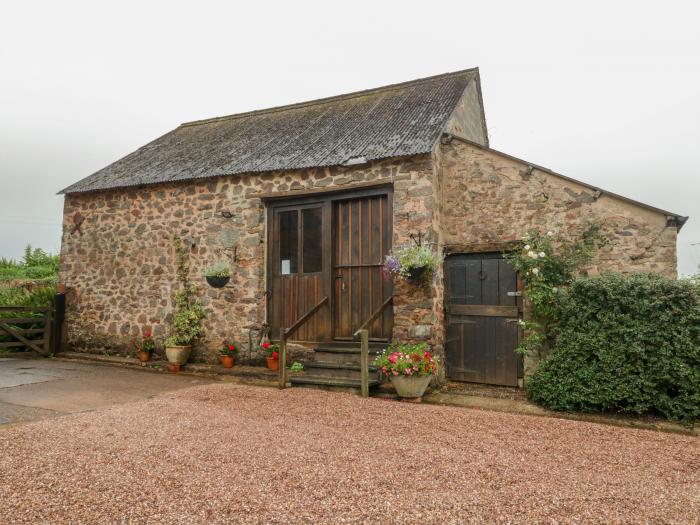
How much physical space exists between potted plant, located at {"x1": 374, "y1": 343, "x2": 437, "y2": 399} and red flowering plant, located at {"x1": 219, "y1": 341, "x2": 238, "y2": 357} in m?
3.18

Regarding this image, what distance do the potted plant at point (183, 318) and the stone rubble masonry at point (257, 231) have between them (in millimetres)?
180

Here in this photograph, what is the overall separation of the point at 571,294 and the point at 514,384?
187 cm

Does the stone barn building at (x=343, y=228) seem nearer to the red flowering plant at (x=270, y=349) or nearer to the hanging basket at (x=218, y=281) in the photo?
the hanging basket at (x=218, y=281)

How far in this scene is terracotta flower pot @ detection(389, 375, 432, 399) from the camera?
638 centimetres

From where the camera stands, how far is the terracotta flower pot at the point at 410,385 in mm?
6377

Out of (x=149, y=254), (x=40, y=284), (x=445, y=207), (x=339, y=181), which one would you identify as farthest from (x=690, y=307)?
(x=40, y=284)

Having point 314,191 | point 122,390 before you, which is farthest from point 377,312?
point 122,390

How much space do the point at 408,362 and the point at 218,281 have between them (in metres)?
4.11

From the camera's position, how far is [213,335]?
8859mm

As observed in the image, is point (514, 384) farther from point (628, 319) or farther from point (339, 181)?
point (339, 181)

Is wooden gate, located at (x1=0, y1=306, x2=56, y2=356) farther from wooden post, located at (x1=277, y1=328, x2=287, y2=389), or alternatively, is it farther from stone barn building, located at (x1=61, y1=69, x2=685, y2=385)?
wooden post, located at (x1=277, y1=328, x2=287, y2=389)

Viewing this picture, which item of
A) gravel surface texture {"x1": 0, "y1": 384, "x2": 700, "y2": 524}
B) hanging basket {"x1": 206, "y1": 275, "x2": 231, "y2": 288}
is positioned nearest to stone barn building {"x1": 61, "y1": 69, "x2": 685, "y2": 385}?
hanging basket {"x1": 206, "y1": 275, "x2": 231, "y2": 288}

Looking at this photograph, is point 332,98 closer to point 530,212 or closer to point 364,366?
point 530,212

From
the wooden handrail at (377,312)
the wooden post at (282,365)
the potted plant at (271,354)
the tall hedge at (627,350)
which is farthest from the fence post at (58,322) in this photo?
the tall hedge at (627,350)
